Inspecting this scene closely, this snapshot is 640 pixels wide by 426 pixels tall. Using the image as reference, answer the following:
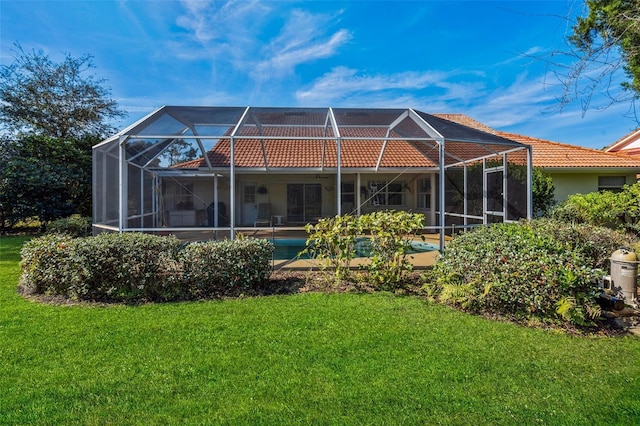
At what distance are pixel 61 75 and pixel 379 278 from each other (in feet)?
75.7

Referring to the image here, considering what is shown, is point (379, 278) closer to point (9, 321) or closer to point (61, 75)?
point (9, 321)

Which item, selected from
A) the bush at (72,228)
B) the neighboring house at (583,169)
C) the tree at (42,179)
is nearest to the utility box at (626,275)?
the neighboring house at (583,169)

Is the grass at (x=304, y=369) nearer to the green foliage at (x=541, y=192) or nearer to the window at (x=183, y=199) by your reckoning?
the window at (x=183, y=199)

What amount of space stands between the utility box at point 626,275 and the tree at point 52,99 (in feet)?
74.2

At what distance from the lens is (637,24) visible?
4.05 meters

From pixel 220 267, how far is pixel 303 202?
10.6 m

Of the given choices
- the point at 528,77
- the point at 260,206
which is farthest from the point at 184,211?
the point at 528,77

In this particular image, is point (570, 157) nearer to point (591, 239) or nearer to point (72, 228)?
point (591, 239)

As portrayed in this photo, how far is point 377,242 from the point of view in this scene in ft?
19.1

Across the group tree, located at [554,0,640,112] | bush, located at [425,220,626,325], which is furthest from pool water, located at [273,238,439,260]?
tree, located at [554,0,640,112]

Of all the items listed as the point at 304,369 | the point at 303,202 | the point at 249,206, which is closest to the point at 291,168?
the point at 303,202

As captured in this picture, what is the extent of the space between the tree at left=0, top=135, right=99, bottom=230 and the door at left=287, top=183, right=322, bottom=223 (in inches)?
366

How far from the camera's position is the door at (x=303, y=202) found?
15812mm

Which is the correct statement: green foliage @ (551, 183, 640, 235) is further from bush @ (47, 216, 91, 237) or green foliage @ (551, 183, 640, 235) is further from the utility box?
bush @ (47, 216, 91, 237)
